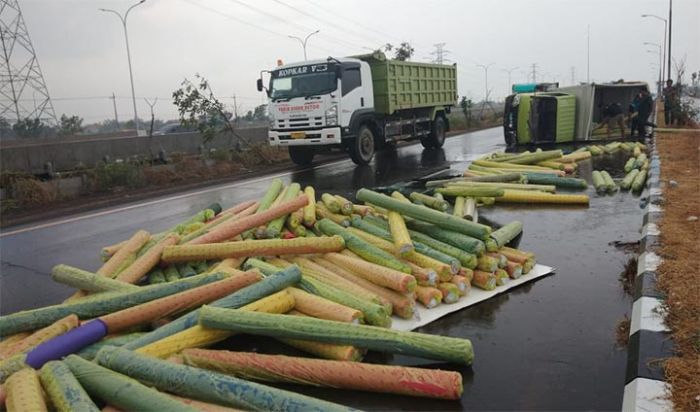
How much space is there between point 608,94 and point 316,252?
1900 cm

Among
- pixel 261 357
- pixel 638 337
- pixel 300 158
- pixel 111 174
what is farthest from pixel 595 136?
pixel 261 357

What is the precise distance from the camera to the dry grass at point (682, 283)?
2.86 metres

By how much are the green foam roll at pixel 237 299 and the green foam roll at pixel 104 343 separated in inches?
6.7

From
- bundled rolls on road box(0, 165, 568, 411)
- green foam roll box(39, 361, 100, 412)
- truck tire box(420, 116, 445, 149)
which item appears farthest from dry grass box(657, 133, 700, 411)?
truck tire box(420, 116, 445, 149)

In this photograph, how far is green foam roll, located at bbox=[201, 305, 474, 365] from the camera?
332cm

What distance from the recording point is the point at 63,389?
2812mm

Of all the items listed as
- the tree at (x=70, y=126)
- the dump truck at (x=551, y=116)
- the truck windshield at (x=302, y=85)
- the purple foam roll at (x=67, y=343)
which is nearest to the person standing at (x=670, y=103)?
the dump truck at (x=551, y=116)

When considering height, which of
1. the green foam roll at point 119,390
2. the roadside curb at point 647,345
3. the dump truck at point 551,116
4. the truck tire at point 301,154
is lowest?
the roadside curb at point 647,345

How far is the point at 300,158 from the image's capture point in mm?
16984

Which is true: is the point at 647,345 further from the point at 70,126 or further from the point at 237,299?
the point at 70,126

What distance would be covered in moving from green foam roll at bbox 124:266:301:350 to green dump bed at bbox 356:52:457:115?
12576mm

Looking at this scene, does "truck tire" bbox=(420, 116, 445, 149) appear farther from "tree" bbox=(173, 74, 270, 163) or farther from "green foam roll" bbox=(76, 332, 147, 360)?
"green foam roll" bbox=(76, 332, 147, 360)

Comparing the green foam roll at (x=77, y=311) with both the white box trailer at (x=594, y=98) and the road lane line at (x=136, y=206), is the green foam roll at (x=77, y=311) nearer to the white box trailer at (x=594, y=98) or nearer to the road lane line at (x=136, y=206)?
the road lane line at (x=136, y=206)

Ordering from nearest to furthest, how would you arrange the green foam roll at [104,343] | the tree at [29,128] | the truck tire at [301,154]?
the green foam roll at [104,343] → the truck tire at [301,154] → the tree at [29,128]
